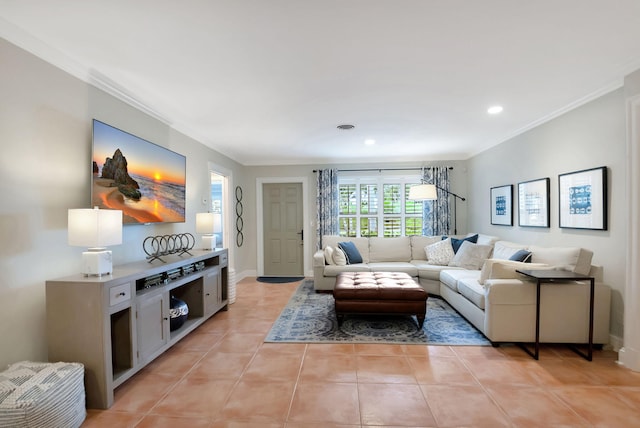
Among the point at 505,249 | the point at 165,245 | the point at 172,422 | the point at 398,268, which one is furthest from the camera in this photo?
the point at 398,268

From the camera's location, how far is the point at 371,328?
11.5 ft

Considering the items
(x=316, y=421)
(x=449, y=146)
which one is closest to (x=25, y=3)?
(x=316, y=421)

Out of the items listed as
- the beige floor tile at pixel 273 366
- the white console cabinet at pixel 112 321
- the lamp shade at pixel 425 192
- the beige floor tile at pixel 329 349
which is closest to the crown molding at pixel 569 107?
the lamp shade at pixel 425 192

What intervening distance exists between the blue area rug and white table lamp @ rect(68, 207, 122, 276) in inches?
67.0

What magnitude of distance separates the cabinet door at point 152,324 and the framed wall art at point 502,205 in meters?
4.54

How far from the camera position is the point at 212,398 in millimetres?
2207

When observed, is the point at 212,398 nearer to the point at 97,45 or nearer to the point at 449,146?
the point at 97,45

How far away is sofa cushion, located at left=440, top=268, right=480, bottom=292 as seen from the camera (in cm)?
404

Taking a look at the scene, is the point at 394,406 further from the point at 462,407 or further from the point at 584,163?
the point at 584,163

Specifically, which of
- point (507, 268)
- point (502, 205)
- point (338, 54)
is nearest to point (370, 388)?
point (507, 268)

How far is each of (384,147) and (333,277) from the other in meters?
2.34

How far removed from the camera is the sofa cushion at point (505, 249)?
3914 millimetres

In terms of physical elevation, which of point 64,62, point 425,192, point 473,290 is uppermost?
point 64,62

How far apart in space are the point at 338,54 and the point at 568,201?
2945mm
